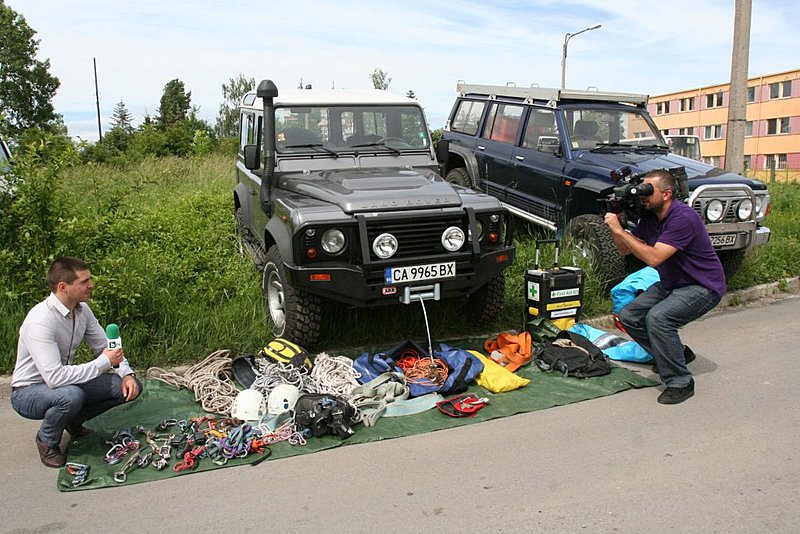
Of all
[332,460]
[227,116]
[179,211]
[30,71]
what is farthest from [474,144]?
[227,116]

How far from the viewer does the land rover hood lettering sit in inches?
217

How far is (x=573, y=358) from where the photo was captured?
5.74 metres

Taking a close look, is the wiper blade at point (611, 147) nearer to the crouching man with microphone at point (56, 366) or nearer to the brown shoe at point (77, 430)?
the crouching man with microphone at point (56, 366)

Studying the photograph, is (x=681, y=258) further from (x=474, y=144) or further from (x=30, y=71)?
(x=30, y=71)

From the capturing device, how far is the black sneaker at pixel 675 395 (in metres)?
5.09

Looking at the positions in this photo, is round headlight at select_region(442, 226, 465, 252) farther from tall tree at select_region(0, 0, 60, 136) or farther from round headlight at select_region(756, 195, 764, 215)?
tall tree at select_region(0, 0, 60, 136)

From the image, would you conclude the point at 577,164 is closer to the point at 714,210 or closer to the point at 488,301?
the point at 714,210

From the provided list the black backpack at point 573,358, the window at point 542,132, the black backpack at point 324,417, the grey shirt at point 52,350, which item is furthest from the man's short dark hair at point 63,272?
the window at point 542,132

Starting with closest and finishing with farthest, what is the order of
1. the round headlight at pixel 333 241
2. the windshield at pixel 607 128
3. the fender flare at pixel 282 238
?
1. the round headlight at pixel 333 241
2. the fender flare at pixel 282 238
3. the windshield at pixel 607 128

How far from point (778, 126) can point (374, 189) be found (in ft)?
189

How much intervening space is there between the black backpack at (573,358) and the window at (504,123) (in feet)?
13.7

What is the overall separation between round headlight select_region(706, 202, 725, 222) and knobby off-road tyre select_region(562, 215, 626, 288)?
1.01m

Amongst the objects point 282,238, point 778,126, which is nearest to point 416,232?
point 282,238

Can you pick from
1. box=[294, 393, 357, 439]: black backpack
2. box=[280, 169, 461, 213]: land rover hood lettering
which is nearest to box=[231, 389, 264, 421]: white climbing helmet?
box=[294, 393, 357, 439]: black backpack
